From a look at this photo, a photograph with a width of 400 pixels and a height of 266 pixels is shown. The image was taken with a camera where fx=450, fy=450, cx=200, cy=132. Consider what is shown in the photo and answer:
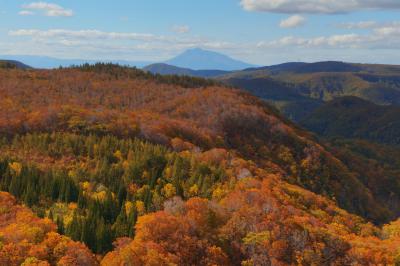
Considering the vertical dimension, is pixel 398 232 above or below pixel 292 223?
below

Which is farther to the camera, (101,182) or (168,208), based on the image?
(101,182)

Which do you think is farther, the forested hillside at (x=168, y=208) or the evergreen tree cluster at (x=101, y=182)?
the evergreen tree cluster at (x=101, y=182)

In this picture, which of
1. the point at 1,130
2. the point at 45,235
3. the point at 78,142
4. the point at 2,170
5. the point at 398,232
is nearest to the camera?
the point at 45,235

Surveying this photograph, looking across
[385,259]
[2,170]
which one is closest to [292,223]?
[385,259]

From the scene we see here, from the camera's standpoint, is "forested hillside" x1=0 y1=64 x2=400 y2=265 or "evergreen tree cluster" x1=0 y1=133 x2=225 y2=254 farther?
"evergreen tree cluster" x1=0 y1=133 x2=225 y2=254

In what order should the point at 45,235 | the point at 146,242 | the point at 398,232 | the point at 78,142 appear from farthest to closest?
the point at 78,142 → the point at 398,232 → the point at 45,235 → the point at 146,242

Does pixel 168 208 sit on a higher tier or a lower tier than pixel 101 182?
higher

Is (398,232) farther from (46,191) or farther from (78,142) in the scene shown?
(78,142)

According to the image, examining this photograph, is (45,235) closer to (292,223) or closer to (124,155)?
(292,223)

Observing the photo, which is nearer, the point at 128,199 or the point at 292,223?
the point at 292,223

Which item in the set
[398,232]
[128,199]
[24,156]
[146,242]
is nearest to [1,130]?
[24,156]
